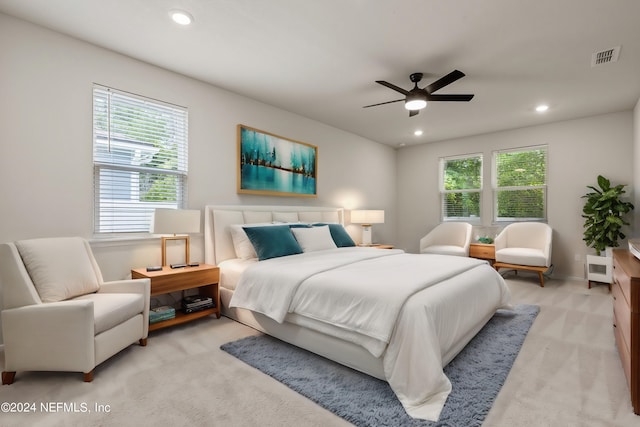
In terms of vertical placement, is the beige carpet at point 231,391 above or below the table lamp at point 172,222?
below

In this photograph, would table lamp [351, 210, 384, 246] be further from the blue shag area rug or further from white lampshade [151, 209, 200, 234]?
white lampshade [151, 209, 200, 234]

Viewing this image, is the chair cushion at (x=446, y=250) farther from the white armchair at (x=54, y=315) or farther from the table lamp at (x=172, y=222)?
the white armchair at (x=54, y=315)

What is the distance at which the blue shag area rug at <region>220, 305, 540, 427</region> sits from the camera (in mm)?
1688

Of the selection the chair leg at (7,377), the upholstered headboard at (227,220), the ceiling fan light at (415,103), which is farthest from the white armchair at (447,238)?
the chair leg at (7,377)

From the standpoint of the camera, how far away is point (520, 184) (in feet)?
18.3

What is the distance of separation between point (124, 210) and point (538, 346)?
12.7 ft

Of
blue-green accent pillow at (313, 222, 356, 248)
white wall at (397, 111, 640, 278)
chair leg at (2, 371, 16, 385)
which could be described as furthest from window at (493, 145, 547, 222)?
chair leg at (2, 371, 16, 385)

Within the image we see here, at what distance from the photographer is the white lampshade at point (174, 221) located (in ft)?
9.50

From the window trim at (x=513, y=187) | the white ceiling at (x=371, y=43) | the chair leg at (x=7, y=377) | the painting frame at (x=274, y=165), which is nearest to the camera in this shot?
the chair leg at (x=7, y=377)

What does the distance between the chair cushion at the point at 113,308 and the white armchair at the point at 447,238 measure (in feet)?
15.4

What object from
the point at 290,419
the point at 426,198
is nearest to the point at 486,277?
the point at 290,419

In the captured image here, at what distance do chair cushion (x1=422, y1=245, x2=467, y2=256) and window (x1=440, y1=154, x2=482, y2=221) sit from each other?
0.94 metres

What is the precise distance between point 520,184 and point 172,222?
5622 mm

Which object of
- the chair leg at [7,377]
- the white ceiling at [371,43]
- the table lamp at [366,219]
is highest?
the white ceiling at [371,43]
